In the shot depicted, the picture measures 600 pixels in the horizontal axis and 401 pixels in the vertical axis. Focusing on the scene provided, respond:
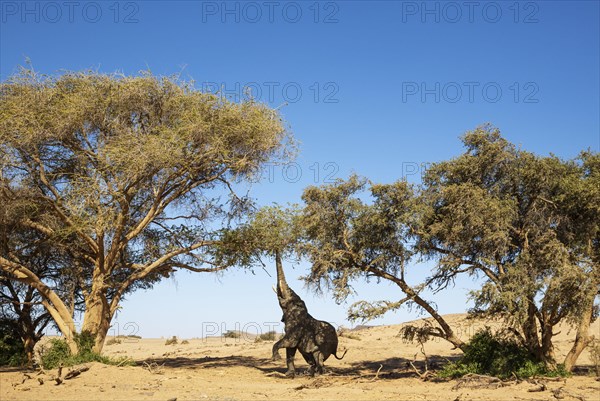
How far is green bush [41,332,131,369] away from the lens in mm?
21336

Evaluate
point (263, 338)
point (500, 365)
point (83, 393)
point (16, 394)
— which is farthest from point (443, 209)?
point (263, 338)

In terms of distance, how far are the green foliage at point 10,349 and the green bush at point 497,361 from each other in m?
17.0

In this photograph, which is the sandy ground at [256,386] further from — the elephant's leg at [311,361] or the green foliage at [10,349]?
the green foliage at [10,349]

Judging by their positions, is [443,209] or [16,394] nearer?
[16,394]

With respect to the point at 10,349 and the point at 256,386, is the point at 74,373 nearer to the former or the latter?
the point at 256,386

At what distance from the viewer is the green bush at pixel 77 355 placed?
70.0 feet

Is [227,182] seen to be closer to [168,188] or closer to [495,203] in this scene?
[168,188]

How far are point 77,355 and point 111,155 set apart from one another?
7.06 metres

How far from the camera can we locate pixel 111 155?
71.0ft

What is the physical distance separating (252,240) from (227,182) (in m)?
2.63

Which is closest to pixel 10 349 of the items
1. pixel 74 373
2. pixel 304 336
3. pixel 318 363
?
pixel 74 373

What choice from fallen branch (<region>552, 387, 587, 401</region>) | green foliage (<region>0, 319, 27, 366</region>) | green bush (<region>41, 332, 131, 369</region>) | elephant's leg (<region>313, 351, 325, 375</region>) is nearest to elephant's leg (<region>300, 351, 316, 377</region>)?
elephant's leg (<region>313, 351, 325, 375</region>)

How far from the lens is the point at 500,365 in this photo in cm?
2050

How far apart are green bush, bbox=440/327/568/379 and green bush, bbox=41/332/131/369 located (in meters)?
11.9
